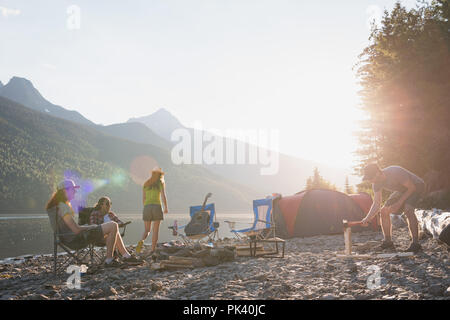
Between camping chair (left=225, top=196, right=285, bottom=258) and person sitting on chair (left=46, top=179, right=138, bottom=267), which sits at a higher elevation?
person sitting on chair (left=46, top=179, right=138, bottom=267)

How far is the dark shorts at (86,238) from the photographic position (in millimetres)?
5629

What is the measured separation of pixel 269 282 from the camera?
479 cm

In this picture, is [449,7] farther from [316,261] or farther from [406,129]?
[316,261]

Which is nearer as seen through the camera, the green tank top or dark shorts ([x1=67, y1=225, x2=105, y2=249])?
dark shorts ([x1=67, y1=225, x2=105, y2=249])

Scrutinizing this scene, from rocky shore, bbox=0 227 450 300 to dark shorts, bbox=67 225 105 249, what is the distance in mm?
563

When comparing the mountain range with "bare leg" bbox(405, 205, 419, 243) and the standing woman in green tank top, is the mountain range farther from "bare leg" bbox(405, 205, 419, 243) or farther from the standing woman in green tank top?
"bare leg" bbox(405, 205, 419, 243)

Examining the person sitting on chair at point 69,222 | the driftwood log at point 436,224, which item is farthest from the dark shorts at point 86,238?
the driftwood log at point 436,224

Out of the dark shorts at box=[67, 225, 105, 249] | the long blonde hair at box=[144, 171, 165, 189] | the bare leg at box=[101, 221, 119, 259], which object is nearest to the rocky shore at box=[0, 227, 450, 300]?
the bare leg at box=[101, 221, 119, 259]

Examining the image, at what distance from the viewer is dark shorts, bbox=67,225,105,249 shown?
5629mm

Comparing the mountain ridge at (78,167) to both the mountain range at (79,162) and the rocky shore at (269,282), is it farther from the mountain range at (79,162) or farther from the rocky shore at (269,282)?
the rocky shore at (269,282)
